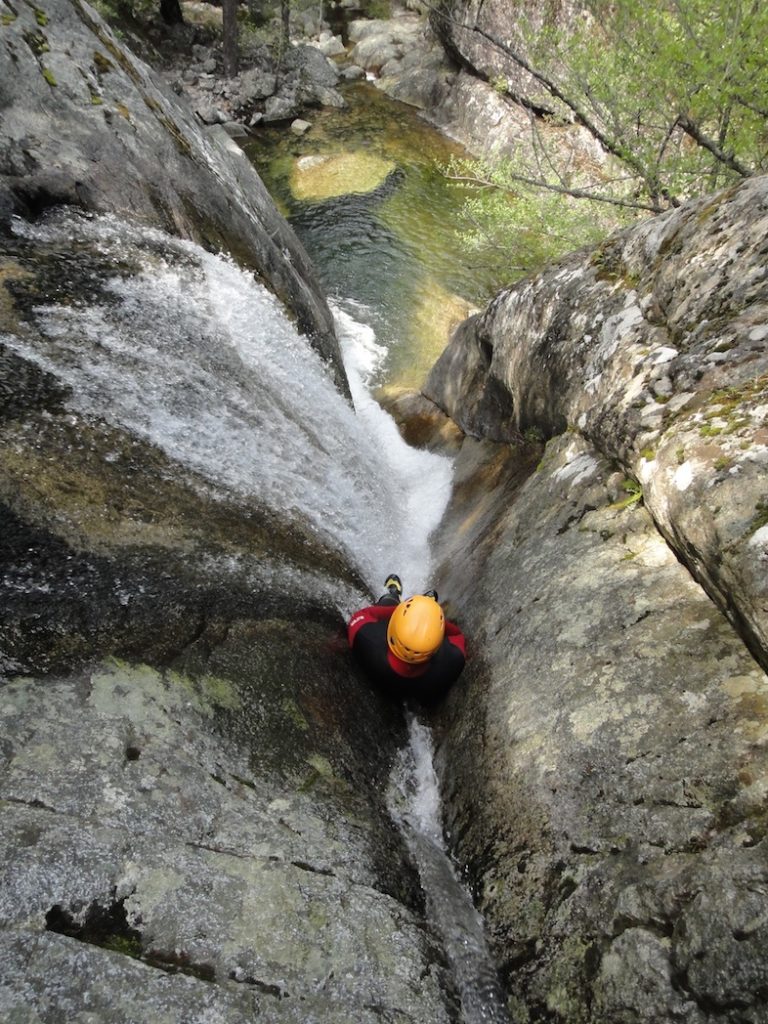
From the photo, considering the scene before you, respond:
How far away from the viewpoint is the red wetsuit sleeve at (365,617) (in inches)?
225

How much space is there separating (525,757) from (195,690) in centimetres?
238

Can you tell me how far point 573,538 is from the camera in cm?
512

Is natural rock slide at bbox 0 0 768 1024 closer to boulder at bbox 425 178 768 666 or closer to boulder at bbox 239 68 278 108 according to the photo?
boulder at bbox 425 178 768 666

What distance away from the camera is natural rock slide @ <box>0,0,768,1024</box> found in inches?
113

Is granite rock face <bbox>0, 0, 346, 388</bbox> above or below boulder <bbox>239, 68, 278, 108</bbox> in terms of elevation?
below

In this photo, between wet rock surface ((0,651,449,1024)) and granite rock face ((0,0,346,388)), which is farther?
granite rock face ((0,0,346,388))

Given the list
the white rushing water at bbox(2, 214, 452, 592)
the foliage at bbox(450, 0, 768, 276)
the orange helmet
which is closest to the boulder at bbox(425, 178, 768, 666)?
the orange helmet

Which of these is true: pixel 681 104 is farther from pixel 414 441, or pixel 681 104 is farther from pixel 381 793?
pixel 381 793

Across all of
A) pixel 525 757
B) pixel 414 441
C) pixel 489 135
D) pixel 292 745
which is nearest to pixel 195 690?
pixel 292 745

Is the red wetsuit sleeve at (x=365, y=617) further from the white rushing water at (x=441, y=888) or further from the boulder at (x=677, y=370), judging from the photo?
the boulder at (x=677, y=370)

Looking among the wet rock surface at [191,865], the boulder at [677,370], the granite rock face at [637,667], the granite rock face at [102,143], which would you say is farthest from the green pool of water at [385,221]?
the wet rock surface at [191,865]

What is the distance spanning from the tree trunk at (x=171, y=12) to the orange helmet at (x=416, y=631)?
38.2 metres

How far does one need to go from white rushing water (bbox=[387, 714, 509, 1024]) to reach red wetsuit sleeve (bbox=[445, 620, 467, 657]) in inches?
34.5

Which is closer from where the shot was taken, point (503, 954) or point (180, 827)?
point (180, 827)
